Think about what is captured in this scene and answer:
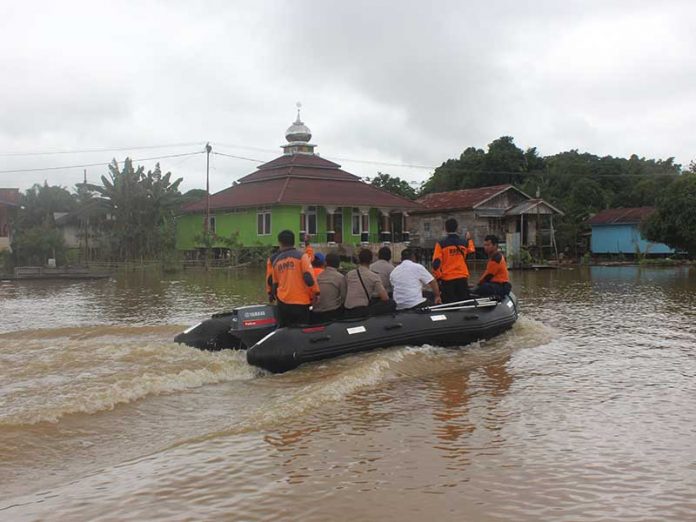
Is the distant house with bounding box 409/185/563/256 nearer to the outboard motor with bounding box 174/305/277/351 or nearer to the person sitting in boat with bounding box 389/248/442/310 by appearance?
the person sitting in boat with bounding box 389/248/442/310

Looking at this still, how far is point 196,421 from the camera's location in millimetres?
6082

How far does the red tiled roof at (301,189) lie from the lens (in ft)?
108

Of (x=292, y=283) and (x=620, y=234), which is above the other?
(x=620, y=234)

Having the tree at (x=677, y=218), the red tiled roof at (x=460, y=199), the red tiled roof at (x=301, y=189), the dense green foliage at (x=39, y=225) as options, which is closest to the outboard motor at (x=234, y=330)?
the red tiled roof at (x=301, y=189)

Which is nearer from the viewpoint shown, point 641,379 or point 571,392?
point 571,392

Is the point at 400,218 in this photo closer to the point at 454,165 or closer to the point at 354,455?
the point at 454,165

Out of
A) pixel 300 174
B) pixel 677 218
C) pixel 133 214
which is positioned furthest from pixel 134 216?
pixel 677 218

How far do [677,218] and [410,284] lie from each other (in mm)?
26744

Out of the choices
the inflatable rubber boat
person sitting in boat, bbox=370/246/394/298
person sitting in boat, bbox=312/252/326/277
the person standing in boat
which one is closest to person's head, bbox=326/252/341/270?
person sitting in boat, bbox=312/252/326/277

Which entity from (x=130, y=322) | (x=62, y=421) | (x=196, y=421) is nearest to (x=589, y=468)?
(x=196, y=421)

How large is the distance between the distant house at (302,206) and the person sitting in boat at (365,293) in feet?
74.4

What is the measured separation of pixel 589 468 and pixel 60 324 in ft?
34.9

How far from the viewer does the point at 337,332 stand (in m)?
8.48

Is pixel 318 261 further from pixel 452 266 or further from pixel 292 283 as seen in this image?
pixel 452 266
